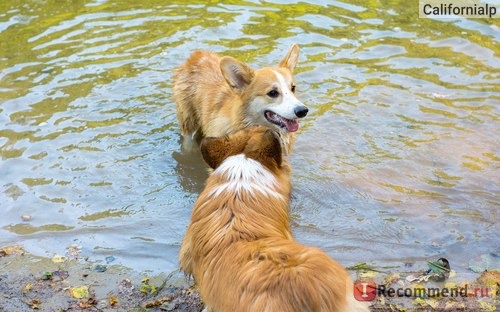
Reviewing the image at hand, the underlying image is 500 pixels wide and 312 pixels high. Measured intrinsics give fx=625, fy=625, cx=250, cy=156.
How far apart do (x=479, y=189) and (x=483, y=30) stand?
12.3 feet

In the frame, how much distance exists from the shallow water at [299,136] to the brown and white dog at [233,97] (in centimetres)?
46

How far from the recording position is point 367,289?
4234 mm

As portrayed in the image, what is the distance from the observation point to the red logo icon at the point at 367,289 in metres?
4.02

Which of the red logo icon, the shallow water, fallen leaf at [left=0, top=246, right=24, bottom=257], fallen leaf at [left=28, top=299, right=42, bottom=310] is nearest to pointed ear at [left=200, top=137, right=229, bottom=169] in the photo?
the red logo icon

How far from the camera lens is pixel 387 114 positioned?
686cm

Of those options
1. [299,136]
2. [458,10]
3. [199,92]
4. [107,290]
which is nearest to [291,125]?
[299,136]

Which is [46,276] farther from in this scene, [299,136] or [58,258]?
[299,136]

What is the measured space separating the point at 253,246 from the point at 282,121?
8.77ft

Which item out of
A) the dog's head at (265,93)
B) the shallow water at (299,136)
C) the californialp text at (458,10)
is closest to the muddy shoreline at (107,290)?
the shallow water at (299,136)

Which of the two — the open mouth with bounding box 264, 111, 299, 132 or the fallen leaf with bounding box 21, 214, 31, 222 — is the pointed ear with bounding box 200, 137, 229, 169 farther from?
the fallen leaf with bounding box 21, 214, 31, 222

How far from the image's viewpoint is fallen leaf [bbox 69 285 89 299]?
4410mm

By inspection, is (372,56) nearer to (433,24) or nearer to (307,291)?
(433,24)

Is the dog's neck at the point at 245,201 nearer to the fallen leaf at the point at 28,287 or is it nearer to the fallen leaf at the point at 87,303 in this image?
the fallen leaf at the point at 87,303

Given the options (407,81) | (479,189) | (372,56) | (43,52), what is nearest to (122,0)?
(43,52)
